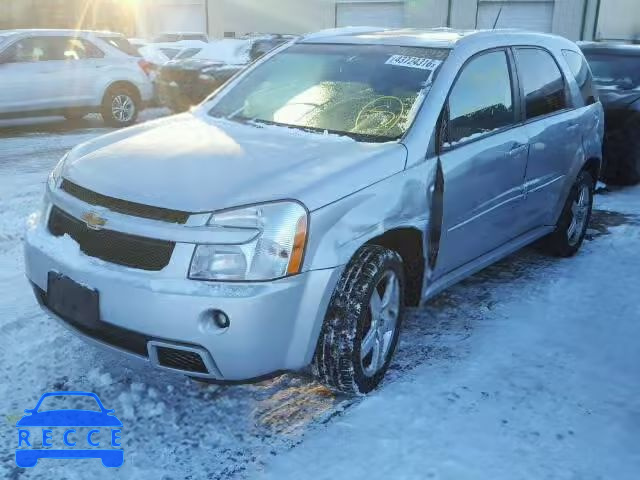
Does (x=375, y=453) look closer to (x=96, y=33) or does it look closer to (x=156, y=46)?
(x=96, y=33)

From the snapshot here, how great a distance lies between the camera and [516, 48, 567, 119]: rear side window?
4.45 metres

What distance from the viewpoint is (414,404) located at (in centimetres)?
320

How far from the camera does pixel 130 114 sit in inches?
474

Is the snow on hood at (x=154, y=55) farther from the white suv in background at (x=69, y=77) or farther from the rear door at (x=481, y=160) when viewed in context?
the rear door at (x=481, y=160)

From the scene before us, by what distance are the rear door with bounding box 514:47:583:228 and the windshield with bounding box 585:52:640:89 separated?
364 centimetres

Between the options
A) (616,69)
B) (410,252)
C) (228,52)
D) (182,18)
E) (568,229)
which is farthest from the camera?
(182,18)

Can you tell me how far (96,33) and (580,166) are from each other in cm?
939

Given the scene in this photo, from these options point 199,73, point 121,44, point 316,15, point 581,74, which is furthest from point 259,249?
point 316,15

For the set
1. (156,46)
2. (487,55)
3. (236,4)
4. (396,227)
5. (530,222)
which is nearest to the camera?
(396,227)

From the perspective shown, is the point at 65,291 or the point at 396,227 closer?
the point at 65,291

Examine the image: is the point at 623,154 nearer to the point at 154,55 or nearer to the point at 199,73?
the point at 199,73

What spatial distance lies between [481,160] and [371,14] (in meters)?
23.5

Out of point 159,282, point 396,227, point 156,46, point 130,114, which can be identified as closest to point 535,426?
point 396,227

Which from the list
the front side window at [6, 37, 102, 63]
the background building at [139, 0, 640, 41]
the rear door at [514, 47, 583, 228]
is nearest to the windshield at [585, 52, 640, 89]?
the rear door at [514, 47, 583, 228]
